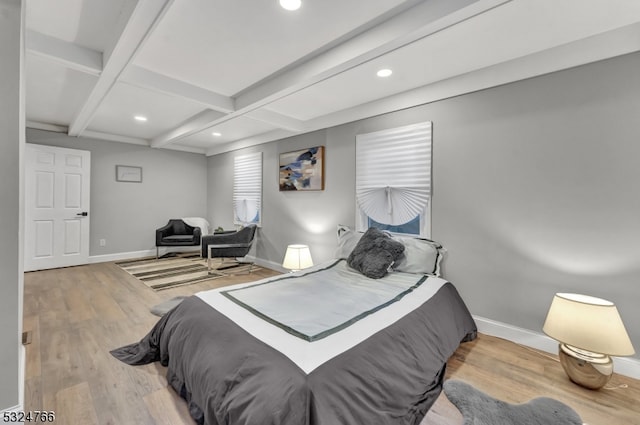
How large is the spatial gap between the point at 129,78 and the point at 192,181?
416 centimetres

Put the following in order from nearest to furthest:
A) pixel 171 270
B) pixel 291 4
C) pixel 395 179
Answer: pixel 291 4 → pixel 395 179 → pixel 171 270

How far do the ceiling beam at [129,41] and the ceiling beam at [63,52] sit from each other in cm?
11

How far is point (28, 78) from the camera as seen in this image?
9.60 ft

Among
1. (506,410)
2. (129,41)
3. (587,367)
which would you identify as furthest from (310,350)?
(129,41)

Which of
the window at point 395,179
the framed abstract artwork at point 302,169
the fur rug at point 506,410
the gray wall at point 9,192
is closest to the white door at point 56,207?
the framed abstract artwork at point 302,169

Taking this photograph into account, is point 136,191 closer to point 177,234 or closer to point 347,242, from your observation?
point 177,234

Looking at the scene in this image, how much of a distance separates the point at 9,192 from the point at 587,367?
3577mm

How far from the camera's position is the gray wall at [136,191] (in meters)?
5.23

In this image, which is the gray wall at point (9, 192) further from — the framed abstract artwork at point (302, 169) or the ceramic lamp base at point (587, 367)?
the ceramic lamp base at point (587, 367)

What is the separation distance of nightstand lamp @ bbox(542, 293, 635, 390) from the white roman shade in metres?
4.36

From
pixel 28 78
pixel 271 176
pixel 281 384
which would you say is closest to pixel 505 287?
pixel 281 384

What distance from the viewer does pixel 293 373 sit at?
3.94 feet

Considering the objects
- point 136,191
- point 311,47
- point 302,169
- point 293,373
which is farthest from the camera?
point 136,191

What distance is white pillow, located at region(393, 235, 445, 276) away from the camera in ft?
8.91
